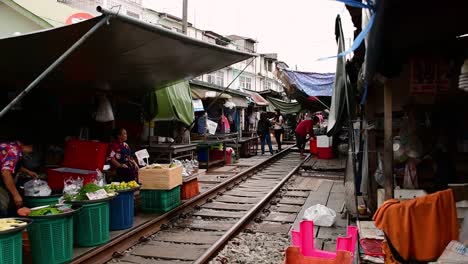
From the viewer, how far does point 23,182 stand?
6.02m

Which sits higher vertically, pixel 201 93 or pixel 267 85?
pixel 267 85

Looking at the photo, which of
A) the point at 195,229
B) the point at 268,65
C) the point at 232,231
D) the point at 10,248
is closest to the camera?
the point at 10,248

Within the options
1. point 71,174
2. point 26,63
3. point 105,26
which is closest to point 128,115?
point 71,174

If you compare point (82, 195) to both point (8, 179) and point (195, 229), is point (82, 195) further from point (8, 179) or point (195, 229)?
point (195, 229)

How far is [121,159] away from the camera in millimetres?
7504

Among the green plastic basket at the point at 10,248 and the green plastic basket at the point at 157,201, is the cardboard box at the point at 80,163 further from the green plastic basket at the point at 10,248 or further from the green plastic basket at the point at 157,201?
the green plastic basket at the point at 10,248

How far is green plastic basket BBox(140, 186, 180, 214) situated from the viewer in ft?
24.0

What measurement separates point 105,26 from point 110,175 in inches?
161

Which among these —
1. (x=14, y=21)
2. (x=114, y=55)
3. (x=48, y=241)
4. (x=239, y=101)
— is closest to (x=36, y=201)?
(x=48, y=241)

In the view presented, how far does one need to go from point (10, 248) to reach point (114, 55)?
3.17 meters

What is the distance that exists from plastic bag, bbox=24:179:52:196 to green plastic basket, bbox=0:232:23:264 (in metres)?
1.85

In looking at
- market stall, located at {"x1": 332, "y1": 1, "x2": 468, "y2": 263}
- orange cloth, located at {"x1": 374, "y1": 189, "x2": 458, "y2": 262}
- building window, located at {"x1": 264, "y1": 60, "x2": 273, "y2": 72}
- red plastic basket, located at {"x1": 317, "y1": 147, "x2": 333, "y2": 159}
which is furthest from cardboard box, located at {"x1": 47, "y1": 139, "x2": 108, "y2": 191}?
building window, located at {"x1": 264, "y1": 60, "x2": 273, "y2": 72}

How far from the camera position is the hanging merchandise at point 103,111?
8648mm

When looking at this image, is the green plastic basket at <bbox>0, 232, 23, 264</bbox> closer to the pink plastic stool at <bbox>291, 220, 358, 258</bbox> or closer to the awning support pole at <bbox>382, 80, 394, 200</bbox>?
the pink plastic stool at <bbox>291, 220, 358, 258</bbox>
